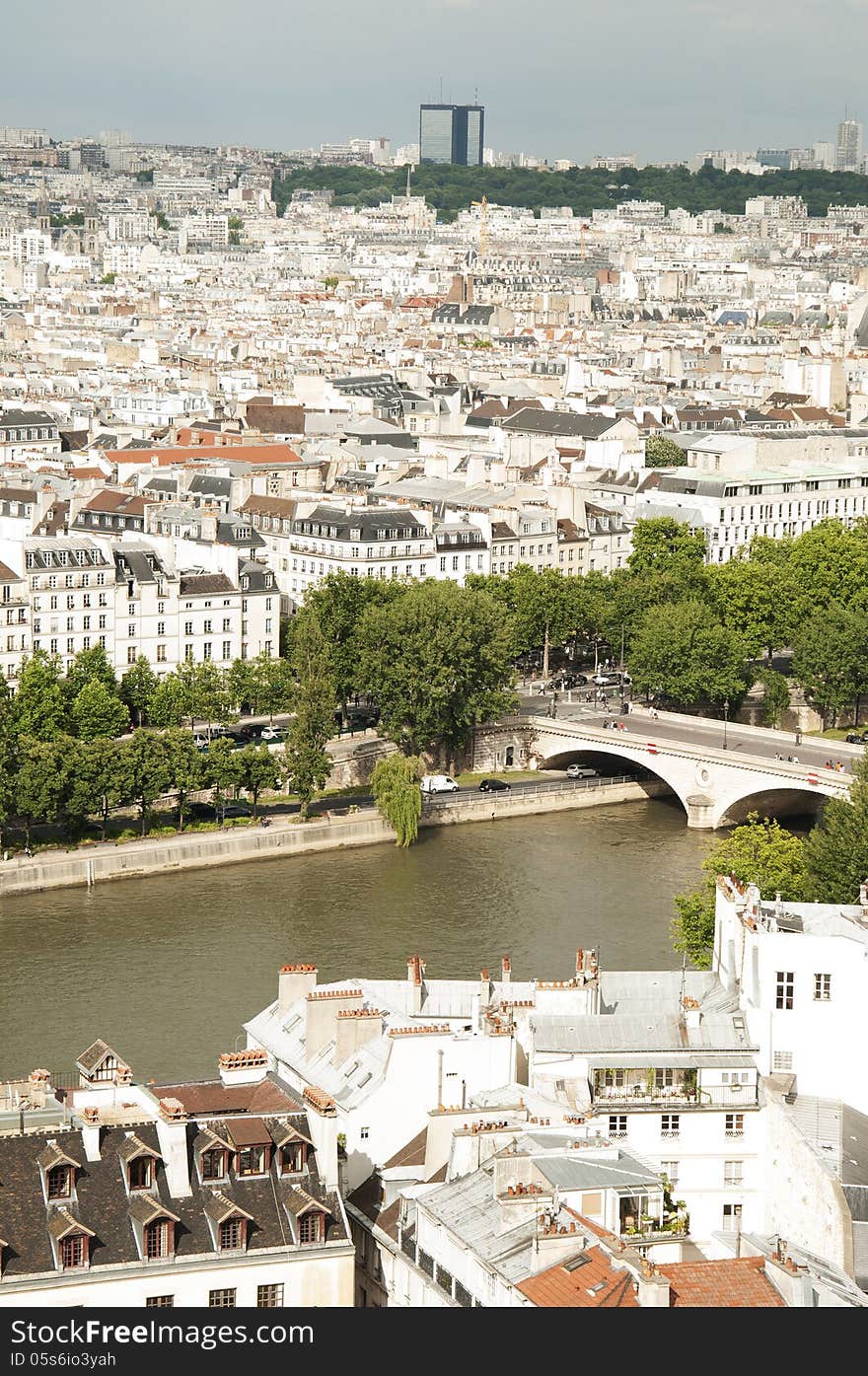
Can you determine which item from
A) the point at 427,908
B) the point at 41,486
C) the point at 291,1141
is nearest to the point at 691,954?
the point at 427,908

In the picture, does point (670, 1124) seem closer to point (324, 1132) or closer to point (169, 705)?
point (324, 1132)

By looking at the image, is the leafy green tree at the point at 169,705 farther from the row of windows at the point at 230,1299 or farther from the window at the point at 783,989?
the row of windows at the point at 230,1299

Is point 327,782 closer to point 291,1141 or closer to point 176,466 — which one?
point 176,466

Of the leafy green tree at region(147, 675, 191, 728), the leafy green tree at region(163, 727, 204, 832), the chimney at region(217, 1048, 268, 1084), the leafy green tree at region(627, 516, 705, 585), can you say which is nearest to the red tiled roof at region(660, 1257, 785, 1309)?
the chimney at region(217, 1048, 268, 1084)

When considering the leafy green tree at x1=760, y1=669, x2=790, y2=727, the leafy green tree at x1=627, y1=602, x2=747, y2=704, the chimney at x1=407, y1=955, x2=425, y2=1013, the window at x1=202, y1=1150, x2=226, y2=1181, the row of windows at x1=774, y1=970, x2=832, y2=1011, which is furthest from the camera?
the leafy green tree at x1=760, y1=669, x2=790, y2=727

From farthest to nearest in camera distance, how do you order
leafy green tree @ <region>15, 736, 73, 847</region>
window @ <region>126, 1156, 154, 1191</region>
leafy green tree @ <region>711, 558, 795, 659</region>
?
leafy green tree @ <region>711, 558, 795, 659</region>, leafy green tree @ <region>15, 736, 73, 847</region>, window @ <region>126, 1156, 154, 1191</region>

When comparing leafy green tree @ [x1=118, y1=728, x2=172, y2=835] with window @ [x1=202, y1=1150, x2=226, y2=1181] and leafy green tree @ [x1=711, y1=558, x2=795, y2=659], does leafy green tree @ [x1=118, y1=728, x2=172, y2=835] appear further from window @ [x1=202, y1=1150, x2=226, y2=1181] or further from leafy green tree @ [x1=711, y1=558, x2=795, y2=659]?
window @ [x1=202, y1=1150, x2=226, y2=1181]

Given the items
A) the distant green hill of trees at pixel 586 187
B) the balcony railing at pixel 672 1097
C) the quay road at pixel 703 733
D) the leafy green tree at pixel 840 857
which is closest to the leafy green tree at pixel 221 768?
the quay road at pixel 703 733

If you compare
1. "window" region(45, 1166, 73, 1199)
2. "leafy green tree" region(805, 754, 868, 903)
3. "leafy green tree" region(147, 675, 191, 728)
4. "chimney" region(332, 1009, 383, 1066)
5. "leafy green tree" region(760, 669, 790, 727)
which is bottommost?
"leafy green tree" region(760, 669, 790, 727)
